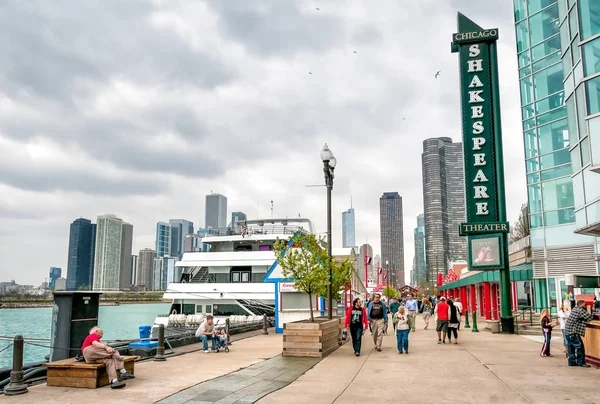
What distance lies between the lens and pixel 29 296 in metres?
152

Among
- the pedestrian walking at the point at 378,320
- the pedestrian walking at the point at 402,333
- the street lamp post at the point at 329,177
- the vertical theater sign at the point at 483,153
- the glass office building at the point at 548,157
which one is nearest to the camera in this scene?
the pedestrian walking at the point at 402,333

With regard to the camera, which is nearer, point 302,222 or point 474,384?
point 474,384

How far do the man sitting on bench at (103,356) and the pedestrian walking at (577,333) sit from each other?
33.6ft

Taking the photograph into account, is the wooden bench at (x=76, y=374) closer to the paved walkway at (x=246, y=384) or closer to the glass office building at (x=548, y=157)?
the paved walkway at (x=246, y=384)

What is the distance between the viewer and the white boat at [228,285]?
36312 mm

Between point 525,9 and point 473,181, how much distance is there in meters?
19.0

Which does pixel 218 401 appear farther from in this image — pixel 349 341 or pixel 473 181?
pixel 473 181

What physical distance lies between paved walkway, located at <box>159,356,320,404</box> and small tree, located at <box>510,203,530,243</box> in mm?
62366

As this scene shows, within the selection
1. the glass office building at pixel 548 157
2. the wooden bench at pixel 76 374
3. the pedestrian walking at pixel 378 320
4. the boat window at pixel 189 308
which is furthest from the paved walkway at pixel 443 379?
the boat window at pixel 189 308

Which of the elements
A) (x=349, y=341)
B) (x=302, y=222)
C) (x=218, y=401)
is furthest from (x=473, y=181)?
(x=302, y=222)

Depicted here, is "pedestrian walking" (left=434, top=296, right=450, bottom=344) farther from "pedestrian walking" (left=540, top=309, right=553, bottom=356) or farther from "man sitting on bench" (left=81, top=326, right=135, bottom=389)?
"man sitting on bench" (left=81, top=326, right=135, bottom=389)

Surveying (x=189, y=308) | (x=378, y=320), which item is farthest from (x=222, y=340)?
(x=189, y=308)

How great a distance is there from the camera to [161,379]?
10180 mm

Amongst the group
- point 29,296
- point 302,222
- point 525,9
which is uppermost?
point 525,9
